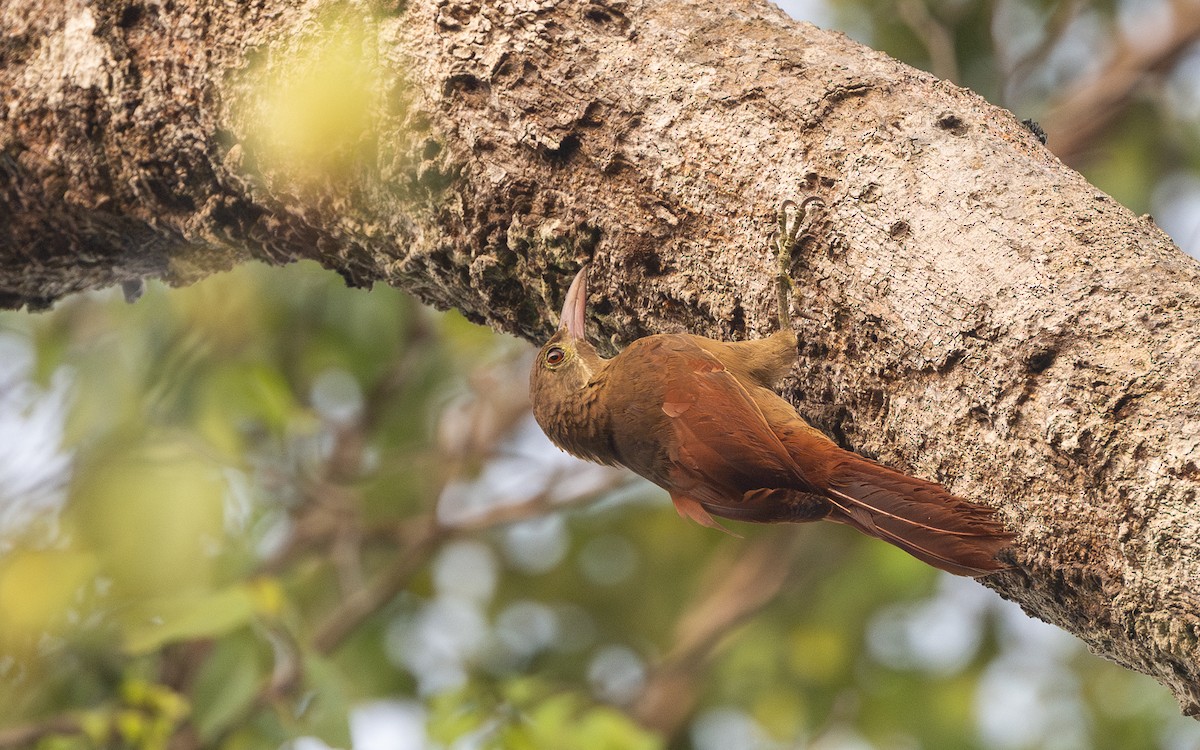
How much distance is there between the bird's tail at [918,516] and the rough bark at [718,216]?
1.2 inches

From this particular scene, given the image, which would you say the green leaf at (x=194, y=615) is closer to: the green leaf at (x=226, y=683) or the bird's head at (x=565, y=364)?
the green leaf at (x=226, y=683)

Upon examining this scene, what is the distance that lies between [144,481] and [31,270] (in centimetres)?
70

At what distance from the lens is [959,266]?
1.48 meters

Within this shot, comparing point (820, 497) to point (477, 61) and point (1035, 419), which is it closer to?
point (1035, 419)

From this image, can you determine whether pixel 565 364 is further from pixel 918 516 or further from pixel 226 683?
pixel 226 683

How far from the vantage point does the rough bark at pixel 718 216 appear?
1332mm

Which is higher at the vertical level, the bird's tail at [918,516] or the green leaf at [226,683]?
the bird's tail at [918,516]

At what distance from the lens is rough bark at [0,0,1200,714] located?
133 cm

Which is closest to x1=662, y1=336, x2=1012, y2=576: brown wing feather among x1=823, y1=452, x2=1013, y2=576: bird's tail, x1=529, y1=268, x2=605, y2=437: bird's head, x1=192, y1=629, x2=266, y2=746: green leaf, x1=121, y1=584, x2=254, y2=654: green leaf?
x1=823, y1=452, x2=1013, y2=576: bird's tail

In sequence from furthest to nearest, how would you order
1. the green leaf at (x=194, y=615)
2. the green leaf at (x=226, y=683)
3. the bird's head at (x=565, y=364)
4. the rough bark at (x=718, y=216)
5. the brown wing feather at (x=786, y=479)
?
the green leaf at (x=226, y=683)
the green leaf at (x=194, y=615)
the bird's head at (x=565, y=364)
the brown wing feather at (x=786, y=479)
the rough bark at (x=718, y=216)

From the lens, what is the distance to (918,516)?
60.6 inches

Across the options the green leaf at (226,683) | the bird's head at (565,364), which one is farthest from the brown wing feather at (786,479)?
the green leaf at (226,683)

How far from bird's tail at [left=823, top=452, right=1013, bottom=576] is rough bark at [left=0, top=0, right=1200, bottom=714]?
0.03m

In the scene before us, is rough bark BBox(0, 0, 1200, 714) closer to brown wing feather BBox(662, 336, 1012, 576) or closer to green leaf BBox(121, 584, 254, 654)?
brown wing feather BBox(662, 336, 1012, 576)
